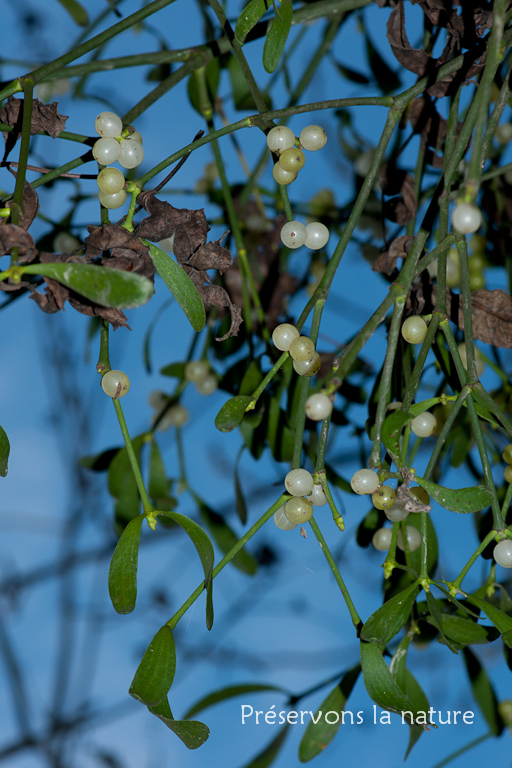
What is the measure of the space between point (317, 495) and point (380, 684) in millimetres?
87

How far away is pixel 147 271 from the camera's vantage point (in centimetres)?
29

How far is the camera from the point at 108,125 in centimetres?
32

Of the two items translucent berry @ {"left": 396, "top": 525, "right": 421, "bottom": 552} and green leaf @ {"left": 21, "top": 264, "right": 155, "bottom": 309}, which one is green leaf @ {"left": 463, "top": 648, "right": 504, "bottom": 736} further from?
green leaf @ {"left": 21, "top": 264, "right": 155, "bottom": 309}

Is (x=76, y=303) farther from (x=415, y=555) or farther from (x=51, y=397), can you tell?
(x=51, y=397)

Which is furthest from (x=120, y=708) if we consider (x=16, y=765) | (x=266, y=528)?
(x=266, y=528)

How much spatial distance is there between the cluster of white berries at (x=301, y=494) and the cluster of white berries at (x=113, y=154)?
5.9 inches

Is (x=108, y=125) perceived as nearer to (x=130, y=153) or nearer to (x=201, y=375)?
(x=130, y=153)

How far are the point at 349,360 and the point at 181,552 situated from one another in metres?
0.83

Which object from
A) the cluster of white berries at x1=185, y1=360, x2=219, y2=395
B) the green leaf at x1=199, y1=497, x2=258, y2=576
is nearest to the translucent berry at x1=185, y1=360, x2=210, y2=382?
the cluster of white berries at x1=185, y1=360, x2=219, y2=395

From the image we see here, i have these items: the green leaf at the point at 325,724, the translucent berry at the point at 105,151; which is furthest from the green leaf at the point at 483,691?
the translucent berry at the point at 105,151

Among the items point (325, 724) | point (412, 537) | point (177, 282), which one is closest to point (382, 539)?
point (412, 537)

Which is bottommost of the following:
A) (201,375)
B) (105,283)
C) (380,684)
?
(380,684)

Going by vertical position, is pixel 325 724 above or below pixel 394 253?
below

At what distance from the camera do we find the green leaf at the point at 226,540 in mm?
552
